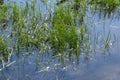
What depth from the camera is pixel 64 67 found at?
4844mm

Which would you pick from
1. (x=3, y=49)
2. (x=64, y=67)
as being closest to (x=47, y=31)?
(x=3, y=49)

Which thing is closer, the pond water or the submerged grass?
the pond water

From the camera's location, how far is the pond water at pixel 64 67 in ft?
15.1

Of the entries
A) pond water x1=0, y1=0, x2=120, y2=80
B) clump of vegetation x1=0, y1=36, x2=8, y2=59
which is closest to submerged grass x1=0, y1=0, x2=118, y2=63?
clump of vegetation x1=0, y1=36, x2=8, y2=59

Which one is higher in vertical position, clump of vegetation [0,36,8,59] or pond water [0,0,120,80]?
clump of vegetation [0,36,8,59]

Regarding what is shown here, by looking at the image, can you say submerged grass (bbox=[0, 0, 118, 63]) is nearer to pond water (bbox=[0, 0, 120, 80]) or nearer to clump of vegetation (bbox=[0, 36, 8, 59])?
clump of vegetation (bbox=[0, 36, 8, 59])

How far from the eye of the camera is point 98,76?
15.1ft

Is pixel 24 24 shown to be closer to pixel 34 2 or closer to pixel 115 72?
pixel 34 2

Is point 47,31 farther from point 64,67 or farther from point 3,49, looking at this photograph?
point 64,67

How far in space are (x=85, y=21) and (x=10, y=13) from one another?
1.42 m

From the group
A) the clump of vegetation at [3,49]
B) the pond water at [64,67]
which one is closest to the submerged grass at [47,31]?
the clump of vegetation at [3,49]

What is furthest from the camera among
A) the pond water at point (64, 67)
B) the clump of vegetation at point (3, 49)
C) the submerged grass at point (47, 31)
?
the submerged grass at point (47, 31)

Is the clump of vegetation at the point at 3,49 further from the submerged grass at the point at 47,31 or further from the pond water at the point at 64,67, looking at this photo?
the pond water at the point at 64,67

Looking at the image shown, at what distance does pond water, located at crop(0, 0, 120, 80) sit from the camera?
4.59 metres
